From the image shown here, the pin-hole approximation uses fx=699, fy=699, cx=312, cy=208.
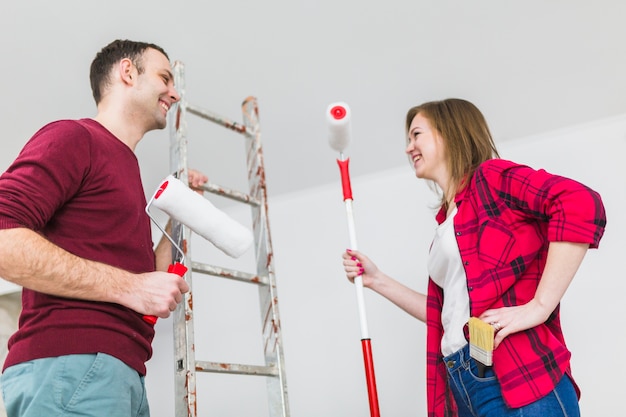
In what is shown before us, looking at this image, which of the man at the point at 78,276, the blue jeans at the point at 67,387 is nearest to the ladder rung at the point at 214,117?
the man at the point at 78,276

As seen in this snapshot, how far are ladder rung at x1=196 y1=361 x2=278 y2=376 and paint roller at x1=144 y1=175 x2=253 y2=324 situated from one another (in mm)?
331

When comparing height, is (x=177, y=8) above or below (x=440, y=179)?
above

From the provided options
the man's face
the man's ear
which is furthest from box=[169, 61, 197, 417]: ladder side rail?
the man's ear

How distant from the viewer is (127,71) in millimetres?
1880

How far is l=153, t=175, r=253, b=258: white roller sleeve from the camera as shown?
160cm

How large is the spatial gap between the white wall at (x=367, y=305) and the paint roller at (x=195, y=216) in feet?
5.16

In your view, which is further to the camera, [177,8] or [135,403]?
[177,8]

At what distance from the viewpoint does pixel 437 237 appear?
1.78m

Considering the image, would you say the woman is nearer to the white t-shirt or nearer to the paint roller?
the white t-shirt

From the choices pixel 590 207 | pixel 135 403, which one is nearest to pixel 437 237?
pixel 590 207

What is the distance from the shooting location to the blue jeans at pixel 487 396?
1.44m

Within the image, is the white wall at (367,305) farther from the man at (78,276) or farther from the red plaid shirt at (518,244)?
the man at (78,276)

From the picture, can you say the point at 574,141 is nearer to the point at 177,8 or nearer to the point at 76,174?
the point at 177,8

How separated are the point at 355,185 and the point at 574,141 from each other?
1035 mm
